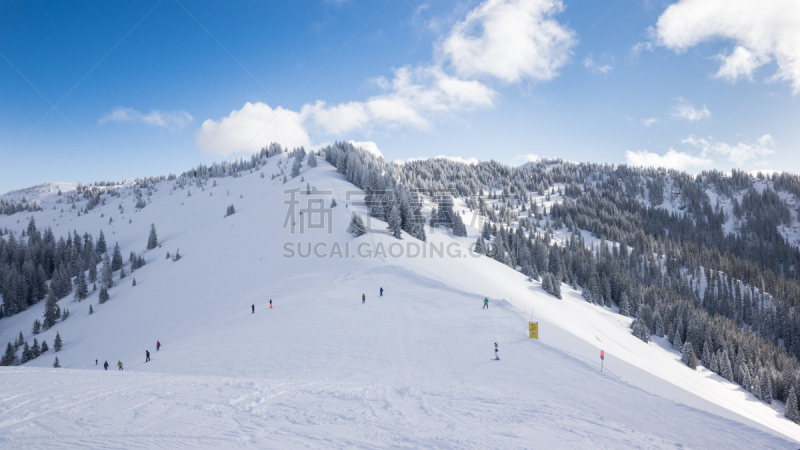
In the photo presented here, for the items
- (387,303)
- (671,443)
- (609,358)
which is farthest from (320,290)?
(671,443)

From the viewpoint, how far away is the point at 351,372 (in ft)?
57.7

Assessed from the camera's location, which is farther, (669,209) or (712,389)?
(669,209)

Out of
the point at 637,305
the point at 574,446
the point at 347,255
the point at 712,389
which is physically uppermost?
the point at 347,255

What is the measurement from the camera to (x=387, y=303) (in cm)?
2852

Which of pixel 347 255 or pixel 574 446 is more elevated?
pixel 347 255

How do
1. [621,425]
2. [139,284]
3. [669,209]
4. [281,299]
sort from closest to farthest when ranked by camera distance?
[621,425]
[281,299]
[139,284]
[669,209]

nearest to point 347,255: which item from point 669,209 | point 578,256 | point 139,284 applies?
point 139,284

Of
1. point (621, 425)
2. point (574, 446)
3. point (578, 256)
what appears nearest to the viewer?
point (574, 446)

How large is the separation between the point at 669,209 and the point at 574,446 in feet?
689

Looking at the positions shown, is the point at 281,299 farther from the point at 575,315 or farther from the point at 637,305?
the point at 637,305

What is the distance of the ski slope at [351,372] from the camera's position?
9742 mm

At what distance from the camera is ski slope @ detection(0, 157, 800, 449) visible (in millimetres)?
9742

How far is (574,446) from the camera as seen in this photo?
9.58 meters

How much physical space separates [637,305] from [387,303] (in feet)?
181
